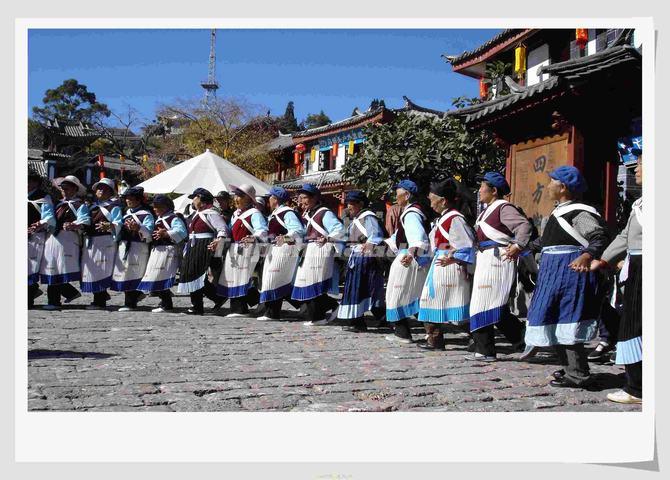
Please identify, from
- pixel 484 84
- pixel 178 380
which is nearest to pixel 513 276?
pixel 178 380

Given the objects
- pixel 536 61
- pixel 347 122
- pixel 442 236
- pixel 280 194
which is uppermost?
pixel 347 122

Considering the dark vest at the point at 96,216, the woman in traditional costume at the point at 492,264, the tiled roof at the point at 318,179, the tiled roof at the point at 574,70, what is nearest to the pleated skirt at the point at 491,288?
the woman in traditional costume at the point at 492,264

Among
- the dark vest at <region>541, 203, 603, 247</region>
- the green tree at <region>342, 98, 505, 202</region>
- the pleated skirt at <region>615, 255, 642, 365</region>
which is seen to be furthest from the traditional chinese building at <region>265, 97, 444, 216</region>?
the pleated skirt at <region>615, 255, 642, 365</region>

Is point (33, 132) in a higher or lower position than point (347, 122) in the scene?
lower

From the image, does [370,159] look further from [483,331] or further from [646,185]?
[646,185]

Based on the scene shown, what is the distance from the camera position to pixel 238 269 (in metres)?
7.95

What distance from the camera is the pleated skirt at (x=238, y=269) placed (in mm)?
7863

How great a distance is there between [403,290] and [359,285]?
790 mm

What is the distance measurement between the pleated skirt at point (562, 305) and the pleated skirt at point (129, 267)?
5.38m

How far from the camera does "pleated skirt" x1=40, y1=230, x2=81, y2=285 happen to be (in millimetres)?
7855

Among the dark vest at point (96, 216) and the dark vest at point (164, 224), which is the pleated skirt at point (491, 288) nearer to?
the dark vest at point (164, 224)

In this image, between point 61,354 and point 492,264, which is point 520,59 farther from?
point 61,354

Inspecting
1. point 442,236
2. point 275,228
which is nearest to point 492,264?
point 442,236

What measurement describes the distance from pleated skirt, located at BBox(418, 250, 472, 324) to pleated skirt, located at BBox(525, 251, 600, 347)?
1.07 meters
